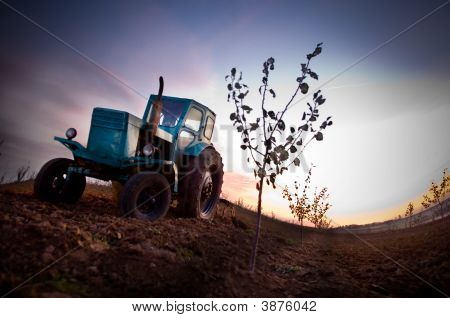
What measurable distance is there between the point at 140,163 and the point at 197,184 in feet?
5.40

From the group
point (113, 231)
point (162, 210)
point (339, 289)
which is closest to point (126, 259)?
point (113, 231)

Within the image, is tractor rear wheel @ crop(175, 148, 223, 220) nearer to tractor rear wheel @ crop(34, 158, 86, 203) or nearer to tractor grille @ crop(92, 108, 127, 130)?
tractor grille @ crop(92, 108, 127, 130)

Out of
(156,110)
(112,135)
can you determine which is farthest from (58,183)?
(156,110)

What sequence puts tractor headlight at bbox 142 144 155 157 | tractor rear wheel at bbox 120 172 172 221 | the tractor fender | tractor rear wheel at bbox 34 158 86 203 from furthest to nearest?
the tractor fender, tractor rear wheel at bbox 34 158 86 203, tractor headlight at bbox 142 144 155 157, tractor rear wheel at bbox 120 172 172 221

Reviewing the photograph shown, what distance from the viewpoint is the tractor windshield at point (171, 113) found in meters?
7.06

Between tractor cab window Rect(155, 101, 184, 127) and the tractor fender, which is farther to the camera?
tractor cab window Rect(155, 101, 184, 127)

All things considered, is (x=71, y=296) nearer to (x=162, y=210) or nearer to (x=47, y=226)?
(x=47, y=226)

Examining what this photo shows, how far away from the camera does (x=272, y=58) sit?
3809 mm

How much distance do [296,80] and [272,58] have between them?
0.46m

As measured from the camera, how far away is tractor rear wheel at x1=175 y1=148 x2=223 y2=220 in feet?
21.2

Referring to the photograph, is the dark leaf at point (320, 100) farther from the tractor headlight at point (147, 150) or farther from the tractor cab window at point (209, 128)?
the tractor cab window at point (209, 128)

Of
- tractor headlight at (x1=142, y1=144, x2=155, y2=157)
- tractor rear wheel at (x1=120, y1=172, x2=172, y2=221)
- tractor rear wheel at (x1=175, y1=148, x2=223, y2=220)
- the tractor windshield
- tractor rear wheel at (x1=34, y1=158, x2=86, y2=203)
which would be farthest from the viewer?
the tractor windshield

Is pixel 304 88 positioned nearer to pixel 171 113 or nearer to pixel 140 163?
pixel 140 163

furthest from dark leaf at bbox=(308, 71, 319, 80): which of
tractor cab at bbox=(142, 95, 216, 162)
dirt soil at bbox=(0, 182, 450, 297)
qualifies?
tractor cab at bbox=(142, 95, 216, 162)
